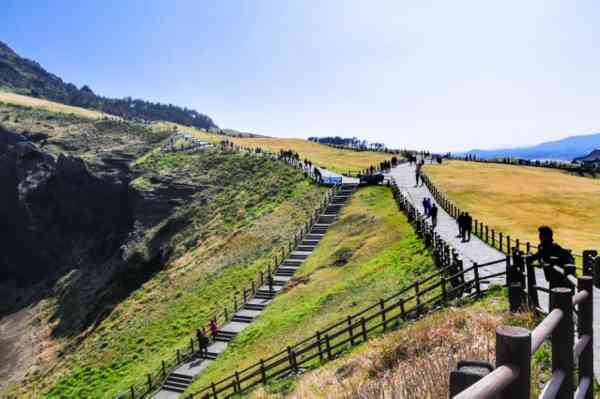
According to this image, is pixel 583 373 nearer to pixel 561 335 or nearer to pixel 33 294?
pixel 561 335

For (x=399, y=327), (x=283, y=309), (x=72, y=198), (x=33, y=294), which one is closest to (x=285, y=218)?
(x=283, y=309)

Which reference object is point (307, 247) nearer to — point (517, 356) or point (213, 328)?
point (213, 328)

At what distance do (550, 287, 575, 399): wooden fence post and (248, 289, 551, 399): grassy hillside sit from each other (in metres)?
1.93

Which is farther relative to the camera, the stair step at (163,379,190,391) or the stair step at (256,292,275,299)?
the stair step at (256,292,275,299)

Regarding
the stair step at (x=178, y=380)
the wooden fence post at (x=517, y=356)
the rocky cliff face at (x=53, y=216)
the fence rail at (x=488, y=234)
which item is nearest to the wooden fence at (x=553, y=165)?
the fence rail at (x=488, y=234)

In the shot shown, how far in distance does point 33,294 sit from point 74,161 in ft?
79.6

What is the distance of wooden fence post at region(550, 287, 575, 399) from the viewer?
11.5ft

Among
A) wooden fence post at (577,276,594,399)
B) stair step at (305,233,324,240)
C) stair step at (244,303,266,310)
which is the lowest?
stair step at (244,303,266,310)

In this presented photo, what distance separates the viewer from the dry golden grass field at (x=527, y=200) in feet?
109

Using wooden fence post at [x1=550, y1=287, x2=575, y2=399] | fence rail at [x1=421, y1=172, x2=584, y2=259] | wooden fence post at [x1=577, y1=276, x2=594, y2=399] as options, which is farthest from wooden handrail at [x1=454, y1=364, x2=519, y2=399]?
fence rail at [x1=421, y1=172, x2=584, y2=259]

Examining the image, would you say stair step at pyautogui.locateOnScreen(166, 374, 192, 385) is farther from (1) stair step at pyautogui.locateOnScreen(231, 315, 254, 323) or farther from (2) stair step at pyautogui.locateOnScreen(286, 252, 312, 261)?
(2) stair step at pyautogui.locateOnScreen(286, 252, 312, 261)

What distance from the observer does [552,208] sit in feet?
139

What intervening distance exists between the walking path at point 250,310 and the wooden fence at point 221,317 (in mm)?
425

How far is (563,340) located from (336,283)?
22.8m
